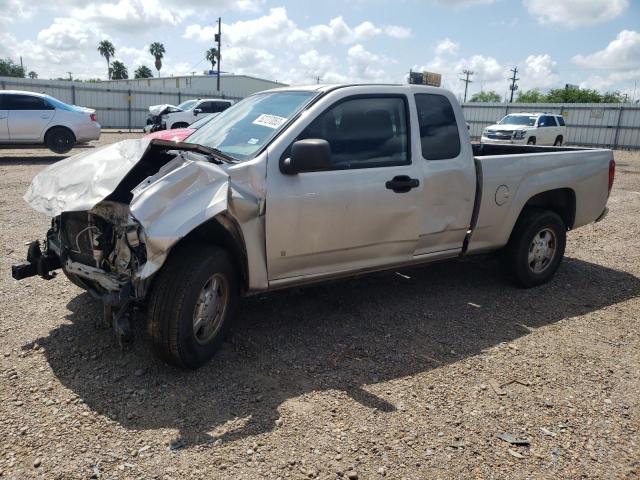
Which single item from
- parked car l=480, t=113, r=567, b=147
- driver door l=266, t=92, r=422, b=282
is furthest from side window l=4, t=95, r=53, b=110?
parked car l=480, t=113, r=567, b=147

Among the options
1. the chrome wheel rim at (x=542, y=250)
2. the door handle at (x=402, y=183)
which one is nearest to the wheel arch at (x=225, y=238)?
the door handle at (x=402, y=183)

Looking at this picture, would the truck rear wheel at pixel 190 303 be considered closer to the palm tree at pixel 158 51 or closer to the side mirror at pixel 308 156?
the side mirror at pixel 308 156

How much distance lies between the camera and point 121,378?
346cm

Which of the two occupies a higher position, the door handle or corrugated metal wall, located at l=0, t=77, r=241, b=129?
corrugated metal wall, located at l=0, t=77, r=241, b=129

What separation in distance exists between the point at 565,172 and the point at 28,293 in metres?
5.36

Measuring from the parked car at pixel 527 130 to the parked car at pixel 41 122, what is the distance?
15584 millimetres

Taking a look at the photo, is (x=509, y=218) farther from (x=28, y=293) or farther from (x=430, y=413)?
(x=28, y=293)

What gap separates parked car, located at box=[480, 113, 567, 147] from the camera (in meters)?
22.6

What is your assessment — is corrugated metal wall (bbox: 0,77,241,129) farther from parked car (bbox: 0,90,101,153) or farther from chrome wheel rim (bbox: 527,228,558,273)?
chrome wheel rim (bbox: 527,228,558,273)

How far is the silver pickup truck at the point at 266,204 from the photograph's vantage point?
130 inches

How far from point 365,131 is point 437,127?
31.8 inches

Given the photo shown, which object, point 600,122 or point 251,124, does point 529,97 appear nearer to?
point 600,122

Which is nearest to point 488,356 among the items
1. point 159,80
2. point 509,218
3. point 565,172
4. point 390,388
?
point 390,388

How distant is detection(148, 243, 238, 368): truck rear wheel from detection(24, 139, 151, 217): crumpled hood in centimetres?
61
